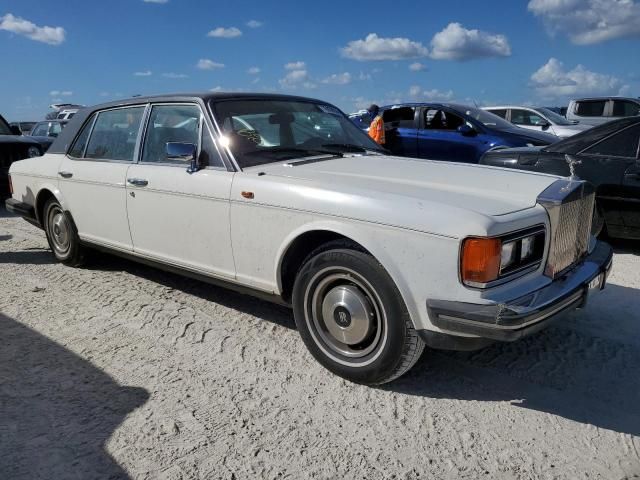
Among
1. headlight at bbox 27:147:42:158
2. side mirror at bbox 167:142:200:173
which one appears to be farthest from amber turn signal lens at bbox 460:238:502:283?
headlight at bbox 27:147:42:158

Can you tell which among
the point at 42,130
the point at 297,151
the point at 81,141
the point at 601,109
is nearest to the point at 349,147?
the point at 297,151

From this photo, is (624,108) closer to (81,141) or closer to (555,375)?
(555,375)

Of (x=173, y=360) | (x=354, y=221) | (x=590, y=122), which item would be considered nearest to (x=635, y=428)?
(x=354, y=221)

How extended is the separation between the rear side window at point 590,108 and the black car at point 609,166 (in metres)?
9.37

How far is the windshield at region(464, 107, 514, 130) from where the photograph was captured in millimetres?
9485

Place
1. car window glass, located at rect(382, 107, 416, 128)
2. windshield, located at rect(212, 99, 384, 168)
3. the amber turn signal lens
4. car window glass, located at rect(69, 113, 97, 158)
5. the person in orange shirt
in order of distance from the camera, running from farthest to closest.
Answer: car window glass, located at rect(382, 107, 416, 128), the person in orange shirt, car window glass, located at rect(69, 113, 97, 158), windshield, located at rect(212, 99, 384, 168), the amber turn signal lens

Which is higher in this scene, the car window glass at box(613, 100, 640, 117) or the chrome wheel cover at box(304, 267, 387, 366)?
the car window glass at box(613, 100, 640, 117)

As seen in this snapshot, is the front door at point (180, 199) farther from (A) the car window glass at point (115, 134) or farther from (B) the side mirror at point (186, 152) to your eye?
(A) the car window glass at point (115, 134)

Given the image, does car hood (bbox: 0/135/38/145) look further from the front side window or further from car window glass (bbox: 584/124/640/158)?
the front side window

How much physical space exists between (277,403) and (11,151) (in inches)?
355

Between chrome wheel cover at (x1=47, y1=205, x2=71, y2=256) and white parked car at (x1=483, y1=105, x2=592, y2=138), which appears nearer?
chrome wheel cover at (x1=47, y1=205, x2=71, y2=256)

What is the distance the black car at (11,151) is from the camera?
953 cm

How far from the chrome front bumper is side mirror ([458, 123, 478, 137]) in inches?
266

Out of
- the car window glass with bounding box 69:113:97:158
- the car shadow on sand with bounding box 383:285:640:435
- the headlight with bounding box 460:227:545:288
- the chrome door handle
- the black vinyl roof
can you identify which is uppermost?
the black vinyl roof
